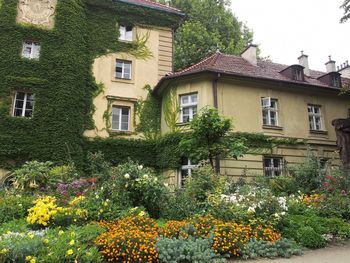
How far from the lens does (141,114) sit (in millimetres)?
20797

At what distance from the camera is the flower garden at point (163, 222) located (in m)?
6.68

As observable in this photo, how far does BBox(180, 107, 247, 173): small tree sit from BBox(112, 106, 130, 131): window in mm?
5864

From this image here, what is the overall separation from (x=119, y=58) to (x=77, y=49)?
8.91 feet

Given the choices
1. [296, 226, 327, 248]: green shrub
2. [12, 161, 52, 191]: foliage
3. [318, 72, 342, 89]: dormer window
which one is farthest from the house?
[296, 226, 327, 248]: green shrub

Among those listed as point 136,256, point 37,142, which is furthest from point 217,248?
point 37,142

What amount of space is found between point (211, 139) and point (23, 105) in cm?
1046

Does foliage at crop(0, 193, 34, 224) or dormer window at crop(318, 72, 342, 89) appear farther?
dormer window at crop(318, 72, 342, 89)

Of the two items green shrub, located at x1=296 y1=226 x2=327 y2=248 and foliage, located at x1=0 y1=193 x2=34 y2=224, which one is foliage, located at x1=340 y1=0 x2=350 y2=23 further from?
foliage, located at x1=0 y1=193 x2=34 y2=224

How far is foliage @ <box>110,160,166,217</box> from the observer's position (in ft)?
32.7

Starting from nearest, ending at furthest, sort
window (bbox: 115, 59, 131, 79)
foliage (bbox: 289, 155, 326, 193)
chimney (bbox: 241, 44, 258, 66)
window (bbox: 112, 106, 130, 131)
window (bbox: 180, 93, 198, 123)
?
foliage (bbox: 289, 155, 326, 193) < window (bbox: 180, 93, 198, 123) < window (bbox: 112, 106, 130, 131) < window (bbox: 115, 59, 131, 79) < chimney (bbox: 241, 44, 258, 66)

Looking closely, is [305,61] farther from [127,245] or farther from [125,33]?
[127,245]

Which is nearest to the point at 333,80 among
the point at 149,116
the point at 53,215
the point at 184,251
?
the point at 149,116

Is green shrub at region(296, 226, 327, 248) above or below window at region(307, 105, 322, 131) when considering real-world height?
below

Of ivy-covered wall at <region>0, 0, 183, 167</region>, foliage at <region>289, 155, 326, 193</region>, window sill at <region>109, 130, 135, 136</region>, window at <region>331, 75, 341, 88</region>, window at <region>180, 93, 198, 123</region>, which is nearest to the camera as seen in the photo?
foliage at <region>289, 155, 326, 193</region>
